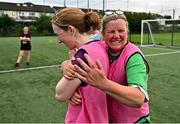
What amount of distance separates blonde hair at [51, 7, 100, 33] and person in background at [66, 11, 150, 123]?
9 cm

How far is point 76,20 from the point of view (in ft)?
6.21

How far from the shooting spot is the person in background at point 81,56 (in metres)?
1.75

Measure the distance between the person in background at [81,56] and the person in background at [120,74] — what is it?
55mm

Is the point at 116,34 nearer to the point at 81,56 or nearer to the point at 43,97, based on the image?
the point at 81,56

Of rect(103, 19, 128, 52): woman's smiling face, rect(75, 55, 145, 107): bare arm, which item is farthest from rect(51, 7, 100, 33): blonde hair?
rect(75, 55, 145, 107): bare arm

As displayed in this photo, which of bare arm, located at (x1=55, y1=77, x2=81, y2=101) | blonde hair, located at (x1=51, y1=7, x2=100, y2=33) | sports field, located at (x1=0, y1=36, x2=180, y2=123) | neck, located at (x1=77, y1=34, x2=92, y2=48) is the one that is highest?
blonde hair, located at (x1=51, y1=7, x2=100, y2=33)

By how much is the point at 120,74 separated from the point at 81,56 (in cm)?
24

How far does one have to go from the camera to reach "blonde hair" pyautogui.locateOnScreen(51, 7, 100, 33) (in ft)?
6.20

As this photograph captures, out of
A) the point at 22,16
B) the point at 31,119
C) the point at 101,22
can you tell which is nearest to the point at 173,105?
the point at 31,119

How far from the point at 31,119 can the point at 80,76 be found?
4.06m

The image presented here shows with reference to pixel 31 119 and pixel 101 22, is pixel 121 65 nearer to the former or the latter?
pixel 101 22

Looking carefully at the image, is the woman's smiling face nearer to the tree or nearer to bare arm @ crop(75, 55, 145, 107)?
bare arm @ crop(75, 55, 145, 107)

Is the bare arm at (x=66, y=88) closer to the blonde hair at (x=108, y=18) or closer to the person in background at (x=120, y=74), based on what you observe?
the person in background at (x=120, y=74)

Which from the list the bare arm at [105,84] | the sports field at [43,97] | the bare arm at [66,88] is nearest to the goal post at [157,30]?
the sports field at [43,97]
